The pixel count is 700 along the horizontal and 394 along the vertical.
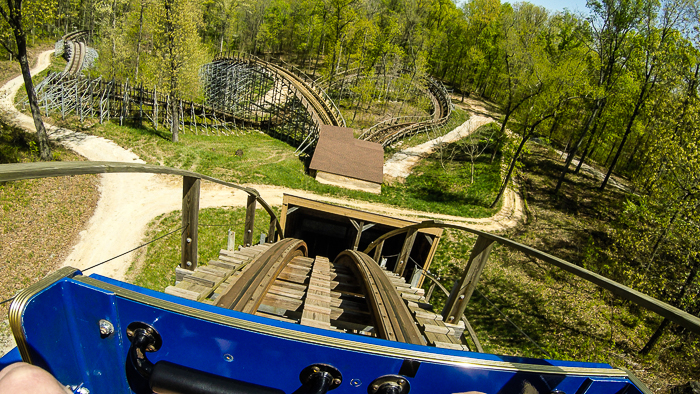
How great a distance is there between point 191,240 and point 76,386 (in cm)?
253

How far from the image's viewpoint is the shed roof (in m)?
22.3

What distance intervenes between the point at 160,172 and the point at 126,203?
14832mm

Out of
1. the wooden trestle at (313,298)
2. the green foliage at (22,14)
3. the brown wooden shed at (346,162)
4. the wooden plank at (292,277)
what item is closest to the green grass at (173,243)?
the wooden plank at (292,277)

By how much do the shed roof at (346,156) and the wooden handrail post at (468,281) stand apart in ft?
60.8

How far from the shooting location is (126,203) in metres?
15.0

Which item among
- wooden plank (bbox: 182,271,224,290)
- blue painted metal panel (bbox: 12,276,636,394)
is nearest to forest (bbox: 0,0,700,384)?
blue painted metal panel (bbox: 12,276,636,394)

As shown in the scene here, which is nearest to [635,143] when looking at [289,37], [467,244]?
[467,244]

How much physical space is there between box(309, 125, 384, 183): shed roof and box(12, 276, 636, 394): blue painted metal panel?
20.7 meters

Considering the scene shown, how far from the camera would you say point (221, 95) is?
117 feet

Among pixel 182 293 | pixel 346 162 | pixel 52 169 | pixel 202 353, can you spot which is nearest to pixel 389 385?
pixel 202 353

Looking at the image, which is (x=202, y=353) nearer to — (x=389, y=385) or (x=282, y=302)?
(x=389, y=385)

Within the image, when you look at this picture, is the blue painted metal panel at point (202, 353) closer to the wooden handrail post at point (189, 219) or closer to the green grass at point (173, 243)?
the wooden handrail post at point (189, 219)

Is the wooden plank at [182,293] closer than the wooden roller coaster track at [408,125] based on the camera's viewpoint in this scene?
Yes

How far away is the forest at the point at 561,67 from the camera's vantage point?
10672 mm
